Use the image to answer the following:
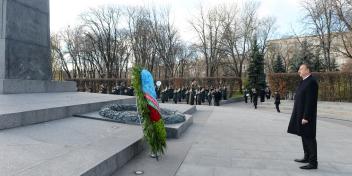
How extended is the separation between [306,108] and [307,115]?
0.43 ft

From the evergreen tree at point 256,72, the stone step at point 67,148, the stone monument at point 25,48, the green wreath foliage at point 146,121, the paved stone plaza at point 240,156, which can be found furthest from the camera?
the evergreen tree at point 256,72

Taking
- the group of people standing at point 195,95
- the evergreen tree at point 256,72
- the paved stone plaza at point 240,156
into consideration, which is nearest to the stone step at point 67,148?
the paved stone plaza at point 240,156

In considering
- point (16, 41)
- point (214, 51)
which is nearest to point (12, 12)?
point (16, 41)

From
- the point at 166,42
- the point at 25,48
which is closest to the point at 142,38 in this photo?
the point at 166,42

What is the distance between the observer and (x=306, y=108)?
542cm

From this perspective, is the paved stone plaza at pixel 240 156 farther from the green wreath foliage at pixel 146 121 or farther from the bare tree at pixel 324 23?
the bare tree at pixel 324 23

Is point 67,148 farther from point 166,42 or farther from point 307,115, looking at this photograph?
point 166,42

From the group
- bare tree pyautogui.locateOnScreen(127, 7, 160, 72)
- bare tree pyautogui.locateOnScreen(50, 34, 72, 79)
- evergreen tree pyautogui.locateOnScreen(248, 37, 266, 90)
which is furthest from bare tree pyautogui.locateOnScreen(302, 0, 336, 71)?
bare tree pyautogui.locateOnScreen(50, 34, 72, 79)

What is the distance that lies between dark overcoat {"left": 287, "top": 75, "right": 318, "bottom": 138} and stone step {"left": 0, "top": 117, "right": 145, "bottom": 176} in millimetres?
3254

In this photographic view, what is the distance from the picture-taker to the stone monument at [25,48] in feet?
36.6

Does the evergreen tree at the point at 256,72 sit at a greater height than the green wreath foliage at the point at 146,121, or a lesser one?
greater

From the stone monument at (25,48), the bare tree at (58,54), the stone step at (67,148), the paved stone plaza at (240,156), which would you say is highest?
the bare tree at (58,54)

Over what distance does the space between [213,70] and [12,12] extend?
38.7 metres

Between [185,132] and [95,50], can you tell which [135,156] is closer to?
[185,132]
